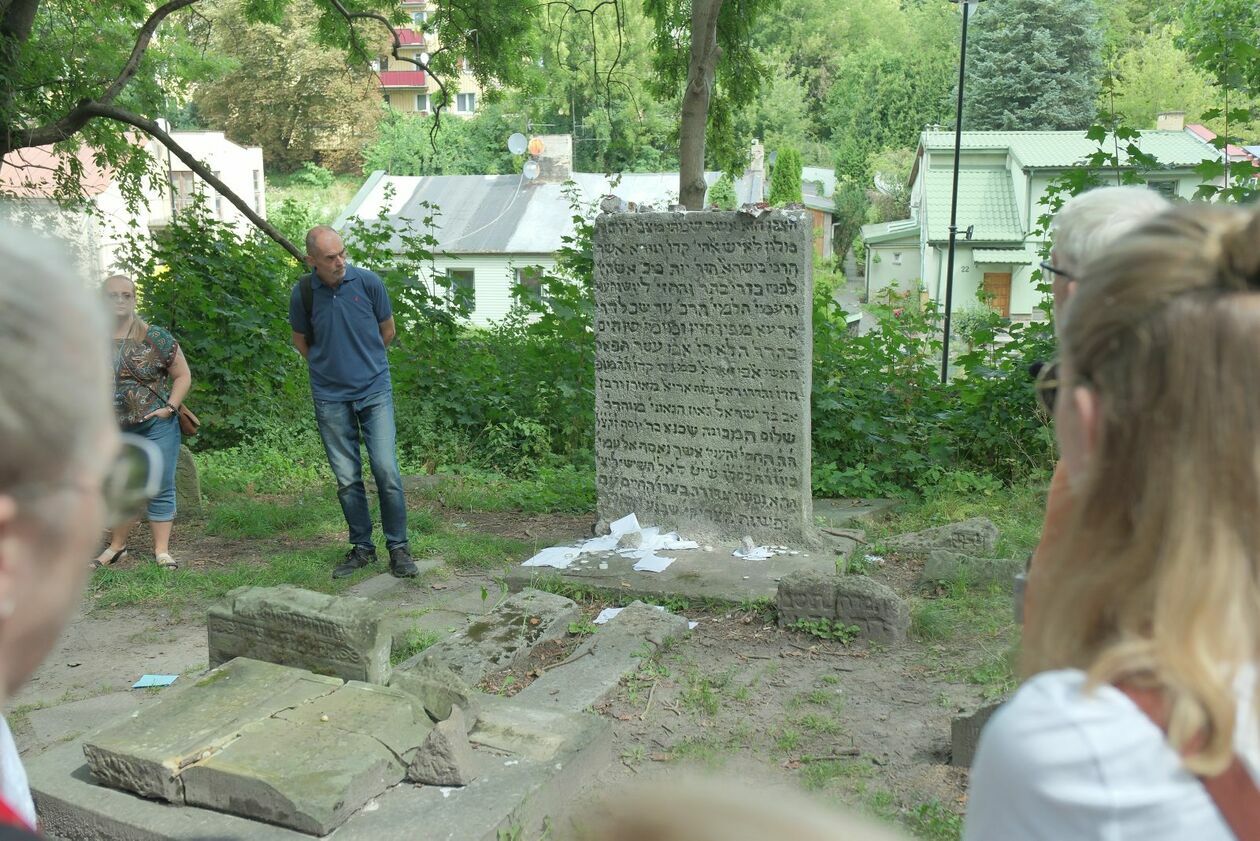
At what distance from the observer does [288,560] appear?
6.70 metres

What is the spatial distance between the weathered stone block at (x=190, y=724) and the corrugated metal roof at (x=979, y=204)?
30713mm

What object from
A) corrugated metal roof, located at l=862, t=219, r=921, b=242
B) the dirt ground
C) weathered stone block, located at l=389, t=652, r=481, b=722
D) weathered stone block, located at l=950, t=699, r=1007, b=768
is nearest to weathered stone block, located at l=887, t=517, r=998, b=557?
the dirt ground

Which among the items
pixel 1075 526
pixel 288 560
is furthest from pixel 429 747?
pixel 288 560

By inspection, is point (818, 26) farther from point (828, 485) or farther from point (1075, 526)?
point (1075, 526)

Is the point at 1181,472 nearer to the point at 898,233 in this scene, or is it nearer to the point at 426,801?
the point at 426,801

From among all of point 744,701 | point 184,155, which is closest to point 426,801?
point 744,701

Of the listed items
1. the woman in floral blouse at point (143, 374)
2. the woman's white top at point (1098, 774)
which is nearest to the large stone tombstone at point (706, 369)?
the woman in floral blouse at point (143, 374)

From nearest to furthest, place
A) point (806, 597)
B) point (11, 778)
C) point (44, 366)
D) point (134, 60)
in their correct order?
point (44, 366) < point (11, 778) < point (806, 597) < point (134, 60)

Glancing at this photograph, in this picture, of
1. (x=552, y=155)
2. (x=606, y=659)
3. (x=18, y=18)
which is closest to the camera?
(x=606, y=659)

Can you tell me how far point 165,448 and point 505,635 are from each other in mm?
2723

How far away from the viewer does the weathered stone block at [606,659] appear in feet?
14.7

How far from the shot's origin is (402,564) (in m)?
6.32

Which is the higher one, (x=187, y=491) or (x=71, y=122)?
(x=71, y=122)

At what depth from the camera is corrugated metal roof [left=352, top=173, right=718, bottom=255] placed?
110 feet
